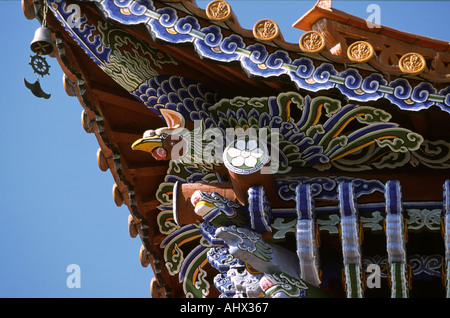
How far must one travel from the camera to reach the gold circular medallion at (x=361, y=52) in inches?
333

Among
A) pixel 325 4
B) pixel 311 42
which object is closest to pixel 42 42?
pixel 311 42

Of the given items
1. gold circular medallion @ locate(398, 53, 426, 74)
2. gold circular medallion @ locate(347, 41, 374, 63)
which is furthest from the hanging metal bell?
gold circular medallion @ locate(398, 53, 426, 74)

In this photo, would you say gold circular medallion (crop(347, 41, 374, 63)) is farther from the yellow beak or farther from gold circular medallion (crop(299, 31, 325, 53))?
the yellow beak

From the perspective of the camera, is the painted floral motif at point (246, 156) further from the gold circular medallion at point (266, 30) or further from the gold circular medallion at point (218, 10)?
the gold circular medallion at point (218, 10)

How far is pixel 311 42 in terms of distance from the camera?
8.57 meters

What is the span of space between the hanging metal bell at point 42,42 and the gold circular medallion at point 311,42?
7.14 ft

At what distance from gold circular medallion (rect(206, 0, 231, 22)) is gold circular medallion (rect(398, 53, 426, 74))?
1426mm

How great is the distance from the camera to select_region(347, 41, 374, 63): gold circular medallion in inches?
333

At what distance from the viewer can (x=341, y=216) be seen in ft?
28.7

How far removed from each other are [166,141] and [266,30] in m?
1.39

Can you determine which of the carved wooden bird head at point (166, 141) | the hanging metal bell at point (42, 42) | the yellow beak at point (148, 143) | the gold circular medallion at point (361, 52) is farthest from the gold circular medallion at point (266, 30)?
the hanging metal bell at point (42, 42)

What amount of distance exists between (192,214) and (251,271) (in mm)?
Result: 711

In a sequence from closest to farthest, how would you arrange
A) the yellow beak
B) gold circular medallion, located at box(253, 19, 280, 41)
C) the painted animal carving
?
gold circular medallion, located at box(253, 19, 280, 41), the painted animal carving, the yellow beak
